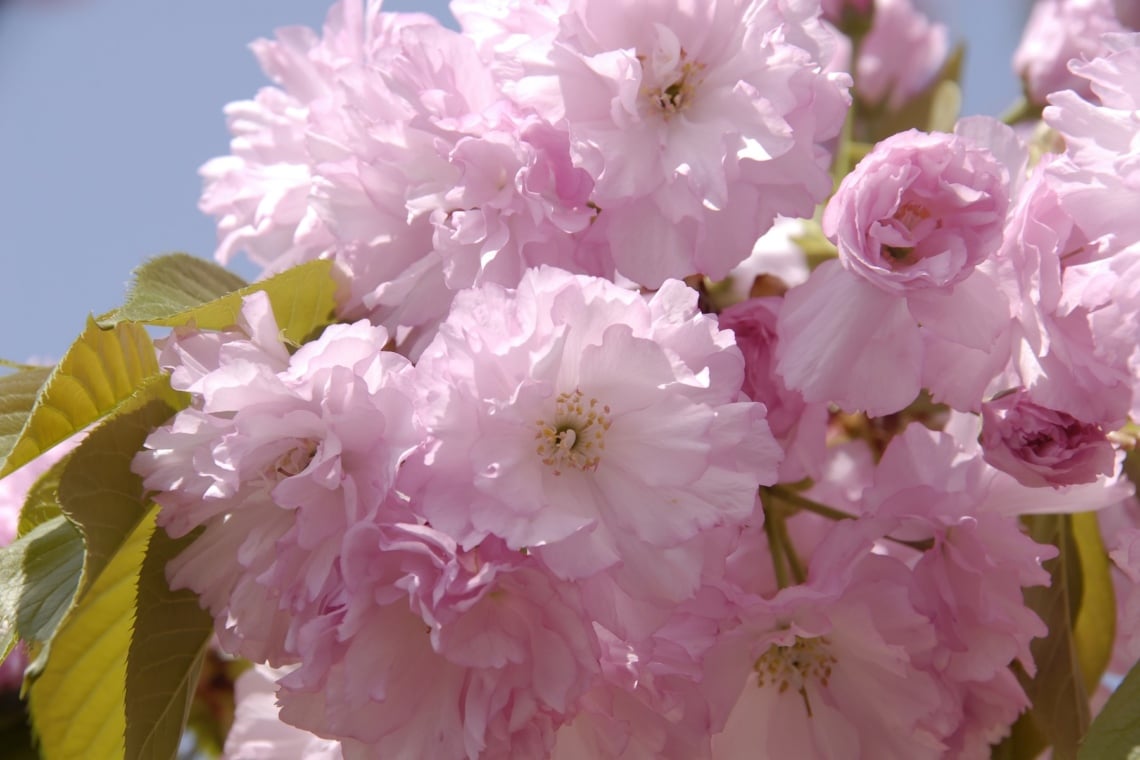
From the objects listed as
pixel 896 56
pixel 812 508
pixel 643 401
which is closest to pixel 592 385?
pixel 643 401

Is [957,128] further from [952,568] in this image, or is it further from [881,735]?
[881,735]

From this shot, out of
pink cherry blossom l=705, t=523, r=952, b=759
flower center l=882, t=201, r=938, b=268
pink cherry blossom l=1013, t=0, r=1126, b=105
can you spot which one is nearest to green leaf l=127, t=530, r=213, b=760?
pink cherry blossom l=705, t=523, r=952, b=759

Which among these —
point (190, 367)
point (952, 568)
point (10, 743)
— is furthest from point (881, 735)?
point (10, 743)

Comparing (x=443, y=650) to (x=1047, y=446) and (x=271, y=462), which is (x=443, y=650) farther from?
(x=1047, y=446)

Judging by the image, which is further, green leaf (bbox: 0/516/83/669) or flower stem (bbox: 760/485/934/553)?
flower stem (bbox: 760/485/934/553)

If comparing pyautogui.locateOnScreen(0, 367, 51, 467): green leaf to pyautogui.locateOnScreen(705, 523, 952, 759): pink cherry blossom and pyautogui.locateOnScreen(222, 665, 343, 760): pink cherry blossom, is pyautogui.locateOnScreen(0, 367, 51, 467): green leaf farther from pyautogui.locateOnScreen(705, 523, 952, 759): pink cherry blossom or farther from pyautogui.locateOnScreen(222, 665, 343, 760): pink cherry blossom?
pyautogui.locateOnScreen(705, 523, 952, 759): pink cherry blossom

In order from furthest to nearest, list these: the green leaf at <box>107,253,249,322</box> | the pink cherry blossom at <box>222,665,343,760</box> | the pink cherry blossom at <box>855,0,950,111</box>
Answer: the pink cherry blossom at <box>855,0,950,111</box> < the pink cherry blossom at <box>222,665,343,760</box> < the green leaf at <box>107,253,249,322</box>
